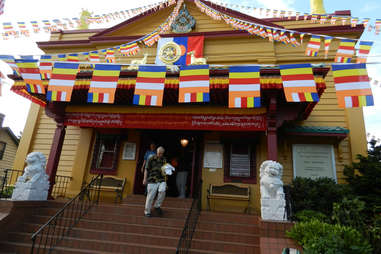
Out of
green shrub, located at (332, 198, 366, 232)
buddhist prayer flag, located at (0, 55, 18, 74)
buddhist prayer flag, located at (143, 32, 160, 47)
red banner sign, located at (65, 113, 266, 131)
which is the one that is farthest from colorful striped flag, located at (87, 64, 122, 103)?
green shrub, located at (332, 198, 366, 232)

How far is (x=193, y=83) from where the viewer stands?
6.57 meters

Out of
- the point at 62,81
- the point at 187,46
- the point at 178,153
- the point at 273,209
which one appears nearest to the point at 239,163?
the point at 178,153

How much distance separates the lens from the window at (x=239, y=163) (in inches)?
337

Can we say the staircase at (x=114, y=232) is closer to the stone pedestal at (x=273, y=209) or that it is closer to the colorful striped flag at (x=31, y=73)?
the stone pedestal at (x=273, y=209)

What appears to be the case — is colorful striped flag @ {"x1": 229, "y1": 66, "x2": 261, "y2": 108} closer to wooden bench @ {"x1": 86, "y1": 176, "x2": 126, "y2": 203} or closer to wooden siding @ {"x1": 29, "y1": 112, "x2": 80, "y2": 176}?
wooden bench @ {"x1": 86, "y1": 176, "x2": 126, "y2": 203}

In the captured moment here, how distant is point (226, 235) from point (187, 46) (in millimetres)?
7984

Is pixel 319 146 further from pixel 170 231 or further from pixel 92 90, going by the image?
pixel 92 90

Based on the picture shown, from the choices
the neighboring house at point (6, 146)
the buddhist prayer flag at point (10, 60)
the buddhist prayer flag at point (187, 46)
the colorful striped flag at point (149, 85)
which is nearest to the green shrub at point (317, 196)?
the colorful striped flag at point (149, 85)

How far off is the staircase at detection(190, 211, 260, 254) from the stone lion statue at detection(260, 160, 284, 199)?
942 mm

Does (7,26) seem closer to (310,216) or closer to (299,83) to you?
(299,83)

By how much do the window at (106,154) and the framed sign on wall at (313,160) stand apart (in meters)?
6.82

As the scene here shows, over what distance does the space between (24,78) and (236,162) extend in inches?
293

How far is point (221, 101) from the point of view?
7.46 metres

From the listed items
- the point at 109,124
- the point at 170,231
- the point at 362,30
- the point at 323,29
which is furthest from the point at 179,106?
the point at 362,30
